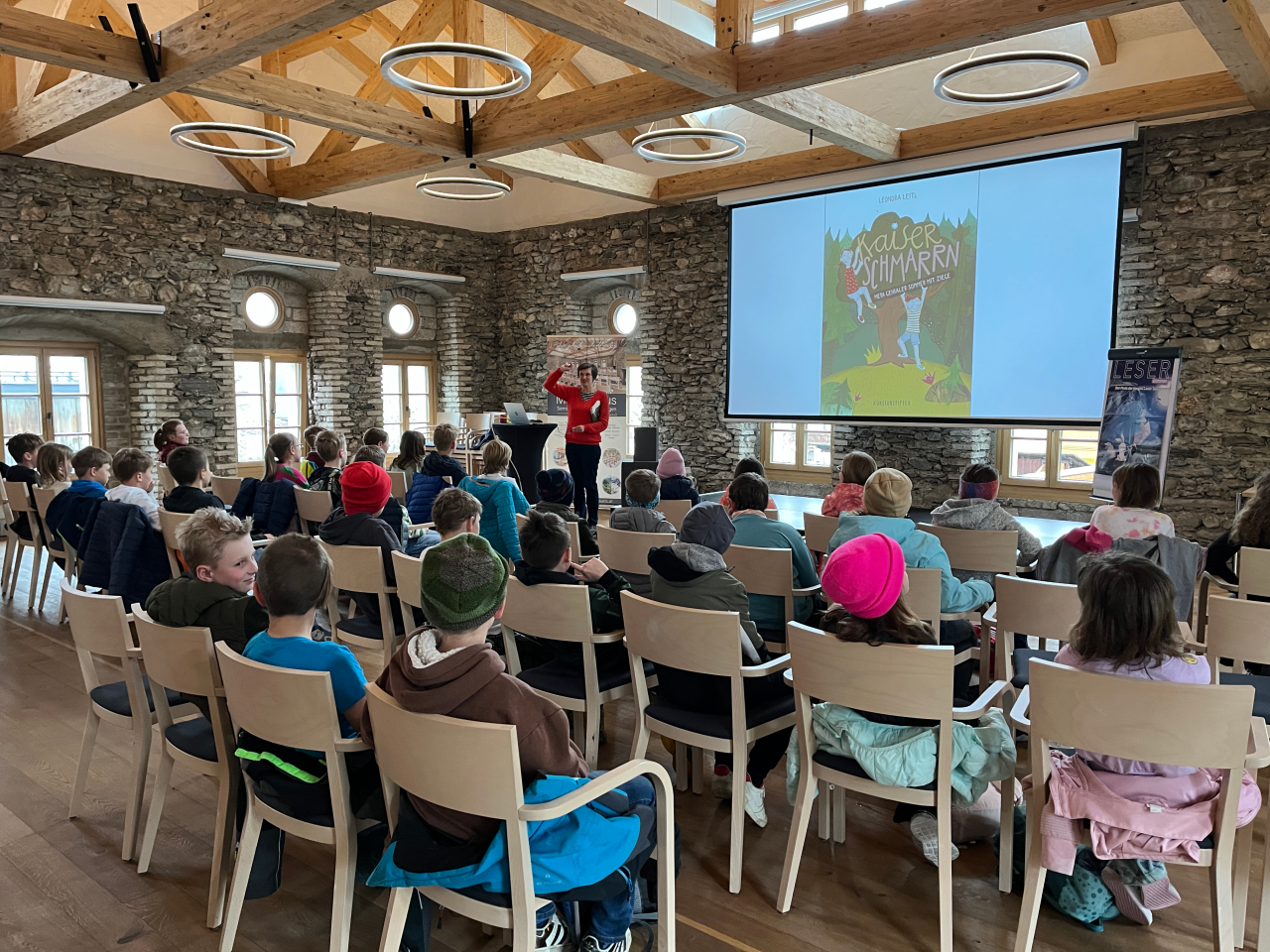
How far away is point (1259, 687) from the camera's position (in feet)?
9.30

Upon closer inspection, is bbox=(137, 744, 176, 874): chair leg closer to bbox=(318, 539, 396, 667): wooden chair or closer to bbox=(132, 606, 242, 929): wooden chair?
bbox=(132, 606, 242, 929): wooden chair

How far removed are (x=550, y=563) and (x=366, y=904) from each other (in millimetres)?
1176

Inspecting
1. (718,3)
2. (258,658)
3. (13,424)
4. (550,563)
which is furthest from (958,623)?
(13,424)

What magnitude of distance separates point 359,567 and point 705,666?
2005mm

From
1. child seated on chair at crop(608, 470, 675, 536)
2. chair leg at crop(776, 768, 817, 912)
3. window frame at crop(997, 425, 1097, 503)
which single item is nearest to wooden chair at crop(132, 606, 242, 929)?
chair leg at crop(776, 768, 817, 912)

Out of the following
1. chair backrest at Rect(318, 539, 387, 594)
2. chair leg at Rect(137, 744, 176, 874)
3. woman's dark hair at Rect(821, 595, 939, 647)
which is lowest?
chair leg at Rect(137, 744, 176, 874)

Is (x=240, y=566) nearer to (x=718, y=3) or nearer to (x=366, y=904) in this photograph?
(x=366, y=904)

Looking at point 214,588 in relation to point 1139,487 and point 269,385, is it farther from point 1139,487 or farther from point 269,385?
point 269,385

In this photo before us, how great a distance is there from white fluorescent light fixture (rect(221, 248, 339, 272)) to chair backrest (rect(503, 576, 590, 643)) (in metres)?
8.78

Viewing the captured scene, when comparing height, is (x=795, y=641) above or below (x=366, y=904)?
above

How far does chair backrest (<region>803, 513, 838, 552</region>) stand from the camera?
4637 mm

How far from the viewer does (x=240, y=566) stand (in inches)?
107

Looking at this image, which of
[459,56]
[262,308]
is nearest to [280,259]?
→ [262,308]

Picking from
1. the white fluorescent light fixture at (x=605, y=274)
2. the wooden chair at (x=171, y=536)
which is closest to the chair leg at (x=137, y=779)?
the wooden chair at (x=171, y=536)
